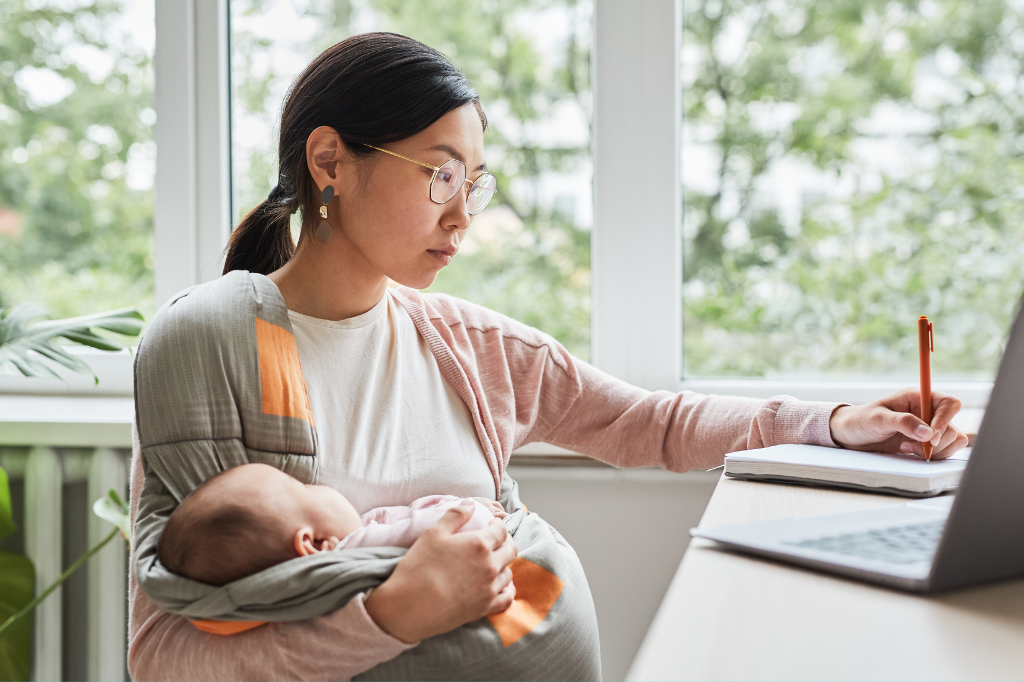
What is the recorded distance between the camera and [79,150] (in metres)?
2.04

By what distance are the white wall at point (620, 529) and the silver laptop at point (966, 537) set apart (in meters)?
1.00

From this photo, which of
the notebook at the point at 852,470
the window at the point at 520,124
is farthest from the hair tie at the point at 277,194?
the notebook at the point at 852,470

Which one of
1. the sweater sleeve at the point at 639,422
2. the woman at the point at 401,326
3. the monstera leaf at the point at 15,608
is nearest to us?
the woman at the point at 401,326

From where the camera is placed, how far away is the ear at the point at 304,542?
0.81m

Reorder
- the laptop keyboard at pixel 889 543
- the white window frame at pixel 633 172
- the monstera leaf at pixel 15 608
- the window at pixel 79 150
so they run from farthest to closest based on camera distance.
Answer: the window at pixel 79 150, the white window frame at pixel 633 172, the monstera leaf at pixel 15 608, the laptop keyboard at pixel 889 543

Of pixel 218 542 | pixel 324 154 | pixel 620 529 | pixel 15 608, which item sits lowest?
pixel 15 608

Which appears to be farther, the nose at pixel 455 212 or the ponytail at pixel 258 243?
the ponytail at pixel 258 243

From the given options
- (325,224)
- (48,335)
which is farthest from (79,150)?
(325,224)

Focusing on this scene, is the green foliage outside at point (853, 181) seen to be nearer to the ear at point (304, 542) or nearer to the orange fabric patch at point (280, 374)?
the orange fabric patch at point (280, 374)

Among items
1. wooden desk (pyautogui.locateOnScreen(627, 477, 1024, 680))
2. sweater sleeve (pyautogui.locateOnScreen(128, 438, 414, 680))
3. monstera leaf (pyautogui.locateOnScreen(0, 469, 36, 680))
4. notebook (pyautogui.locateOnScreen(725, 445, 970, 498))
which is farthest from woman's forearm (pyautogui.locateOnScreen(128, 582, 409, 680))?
monstera leaf (pyautogui.locateOnScreen(0, 469, 36, 680))

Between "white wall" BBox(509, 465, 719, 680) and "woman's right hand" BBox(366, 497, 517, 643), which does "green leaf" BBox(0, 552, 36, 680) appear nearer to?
"white wall" BBox(509, 465, 719, 680)

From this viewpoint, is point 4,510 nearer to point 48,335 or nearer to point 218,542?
point 48,335

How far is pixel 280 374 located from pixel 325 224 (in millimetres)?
295

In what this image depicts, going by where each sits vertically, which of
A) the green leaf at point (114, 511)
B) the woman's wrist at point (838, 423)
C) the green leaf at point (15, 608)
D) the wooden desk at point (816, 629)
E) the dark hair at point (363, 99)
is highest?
the dark hair at point (363, 99)
